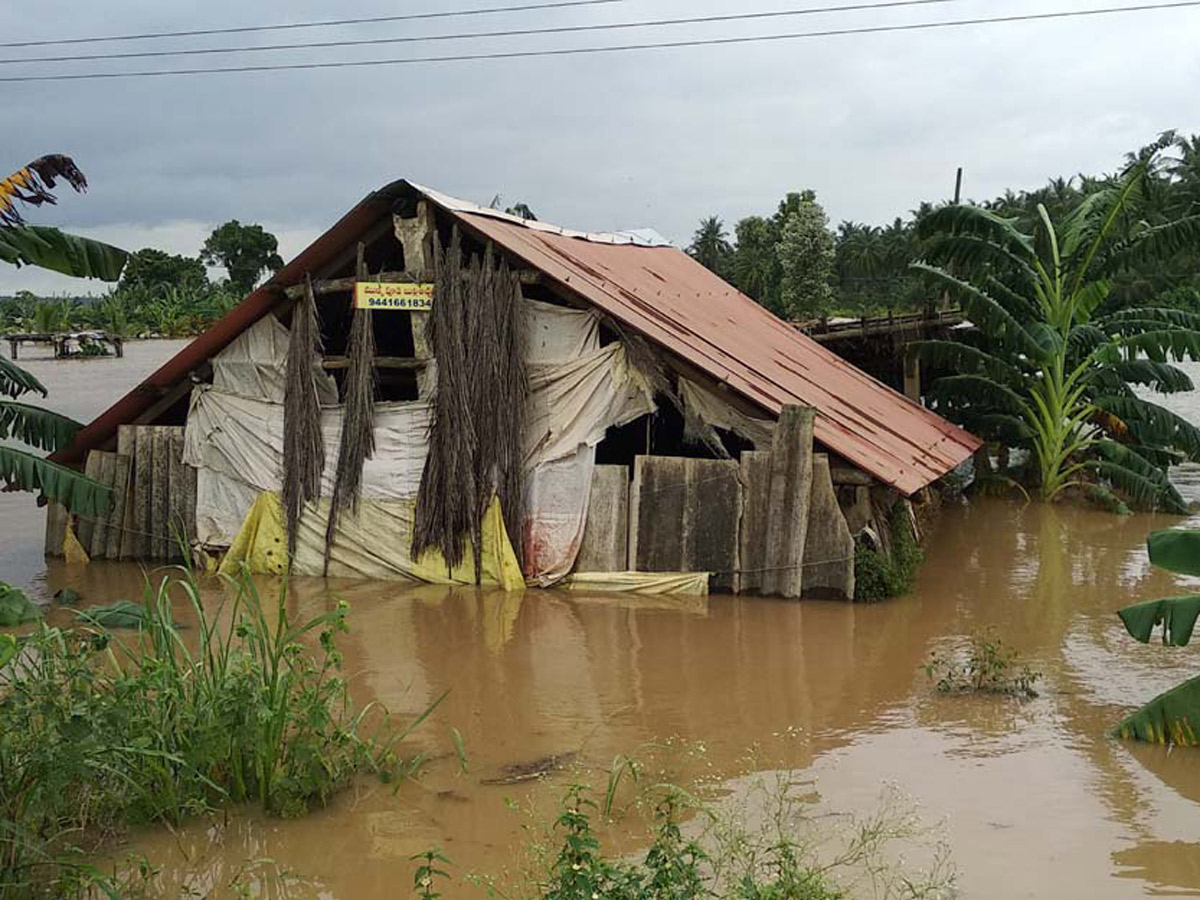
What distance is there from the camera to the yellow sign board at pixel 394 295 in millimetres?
10727

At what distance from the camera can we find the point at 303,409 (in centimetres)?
1113

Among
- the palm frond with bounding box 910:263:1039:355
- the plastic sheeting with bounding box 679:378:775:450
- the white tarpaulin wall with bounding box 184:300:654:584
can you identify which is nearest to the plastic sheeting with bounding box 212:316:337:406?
the white tarpaulin wall with bounding box 184:300:654:584

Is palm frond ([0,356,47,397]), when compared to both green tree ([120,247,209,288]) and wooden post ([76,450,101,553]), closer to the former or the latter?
wooden post ([76,450,101,553])

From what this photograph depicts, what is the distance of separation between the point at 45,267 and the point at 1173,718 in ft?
27.3

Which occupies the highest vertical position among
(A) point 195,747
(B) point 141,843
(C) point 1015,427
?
(C) point 1015,427

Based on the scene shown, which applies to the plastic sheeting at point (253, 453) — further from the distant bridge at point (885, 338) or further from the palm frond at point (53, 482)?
the distant bridge at point (885, 338)

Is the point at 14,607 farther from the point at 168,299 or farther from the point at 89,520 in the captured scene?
the point at 168,299

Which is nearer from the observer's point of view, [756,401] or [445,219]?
[756,401]

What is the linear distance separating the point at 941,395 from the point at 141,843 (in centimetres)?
1254

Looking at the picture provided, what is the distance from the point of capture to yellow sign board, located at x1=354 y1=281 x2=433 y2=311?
10727 millimetres

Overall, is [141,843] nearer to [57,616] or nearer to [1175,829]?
[1175,829]

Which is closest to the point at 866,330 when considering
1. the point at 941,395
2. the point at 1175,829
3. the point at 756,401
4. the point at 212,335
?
the point at 941,395

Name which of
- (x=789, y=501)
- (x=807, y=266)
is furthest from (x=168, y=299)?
(x=789, y=501)

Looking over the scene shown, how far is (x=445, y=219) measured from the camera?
1086 cm
